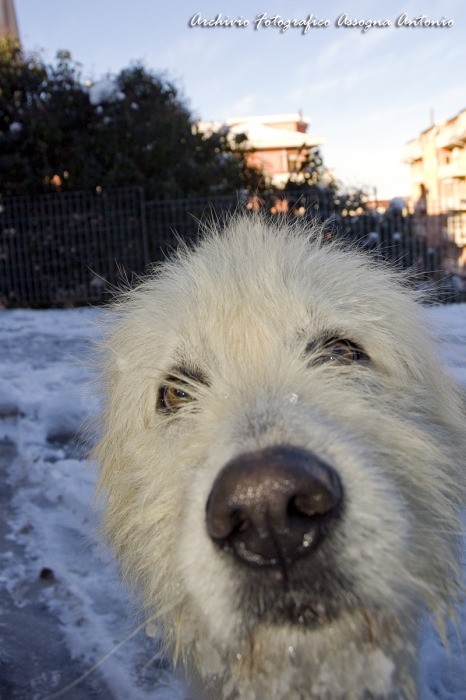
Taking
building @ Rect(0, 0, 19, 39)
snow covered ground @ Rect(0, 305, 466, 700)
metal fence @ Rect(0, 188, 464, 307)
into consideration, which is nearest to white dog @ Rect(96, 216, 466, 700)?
snow covered ground @ Rect(0, 305, 466, 700)

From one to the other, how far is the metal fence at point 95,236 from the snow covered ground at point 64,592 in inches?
314

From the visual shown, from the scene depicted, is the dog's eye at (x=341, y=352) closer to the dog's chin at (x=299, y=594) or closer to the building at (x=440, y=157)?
the dog's chin at (x=299, y=594)

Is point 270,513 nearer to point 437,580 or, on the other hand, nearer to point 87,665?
point 437,580

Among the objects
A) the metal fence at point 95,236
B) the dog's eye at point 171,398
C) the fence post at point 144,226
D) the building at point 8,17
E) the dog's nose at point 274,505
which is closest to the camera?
the dog's nose at point 274,505

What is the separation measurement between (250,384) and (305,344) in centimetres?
32

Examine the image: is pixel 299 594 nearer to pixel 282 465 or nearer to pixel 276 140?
pixel 282 465

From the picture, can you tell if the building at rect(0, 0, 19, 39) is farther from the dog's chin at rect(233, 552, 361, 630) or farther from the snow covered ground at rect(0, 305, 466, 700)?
the dog's chin at rect(233, 552, 361, 630)

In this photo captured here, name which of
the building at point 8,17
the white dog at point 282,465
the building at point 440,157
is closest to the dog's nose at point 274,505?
the white dog at point 282,465

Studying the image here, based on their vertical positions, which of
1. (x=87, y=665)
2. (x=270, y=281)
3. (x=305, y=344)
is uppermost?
(x=270, y=281)

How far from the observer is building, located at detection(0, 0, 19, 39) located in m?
18.8

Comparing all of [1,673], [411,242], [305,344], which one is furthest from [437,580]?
[411,242]

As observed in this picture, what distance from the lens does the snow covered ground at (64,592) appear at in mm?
2279

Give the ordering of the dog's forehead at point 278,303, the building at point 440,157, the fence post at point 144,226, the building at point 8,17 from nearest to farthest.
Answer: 1. the dog's forehead at point 278,303
2. the fence post at point 144,226
3. the building at point 8,17
4. the building at point 440,157

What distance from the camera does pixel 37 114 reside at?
42.9ft
